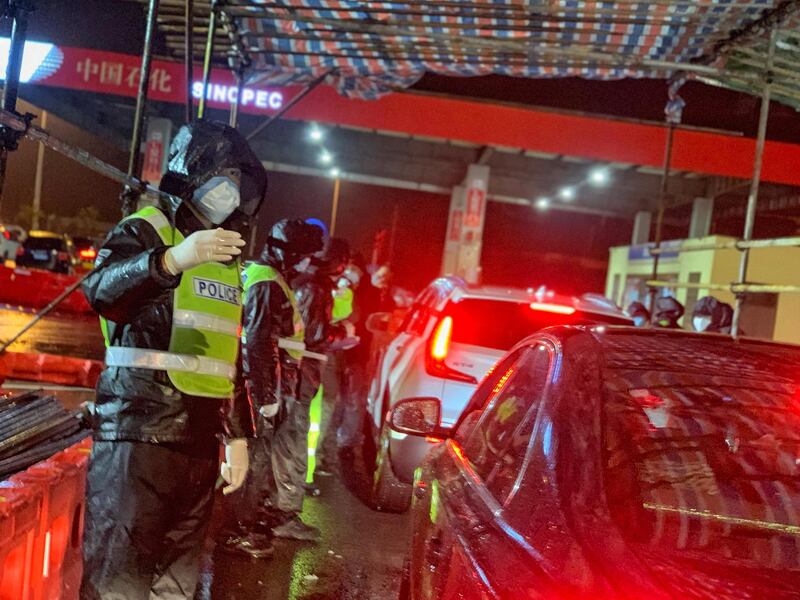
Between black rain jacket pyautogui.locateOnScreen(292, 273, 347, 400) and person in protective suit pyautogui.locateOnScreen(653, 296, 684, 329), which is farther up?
person in protective suit pyautogui.locateOnScreen(653, 296, 684, 329)

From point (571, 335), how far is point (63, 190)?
3672 centimetres

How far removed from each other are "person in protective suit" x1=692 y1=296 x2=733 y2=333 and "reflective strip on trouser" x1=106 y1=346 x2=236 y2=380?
6.24 meters

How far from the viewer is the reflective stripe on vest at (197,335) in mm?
2535

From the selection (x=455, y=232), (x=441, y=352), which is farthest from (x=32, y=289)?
(x=455, y=232)

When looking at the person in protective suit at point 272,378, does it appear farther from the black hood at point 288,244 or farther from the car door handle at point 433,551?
the car door handle at point 433,551

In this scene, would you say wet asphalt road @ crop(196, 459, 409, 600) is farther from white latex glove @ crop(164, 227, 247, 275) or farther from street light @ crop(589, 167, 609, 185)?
street light @ crop(589, 167, 609, 185)

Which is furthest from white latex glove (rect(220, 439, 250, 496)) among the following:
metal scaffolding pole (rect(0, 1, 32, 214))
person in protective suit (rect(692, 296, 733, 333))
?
person in protective suit (rect(692, 296, 733, 333))

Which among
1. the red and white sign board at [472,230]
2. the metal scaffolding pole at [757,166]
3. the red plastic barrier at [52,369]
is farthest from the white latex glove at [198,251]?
the red and white sign board at [472,230]

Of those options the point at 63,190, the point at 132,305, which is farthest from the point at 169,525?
the point at 63,190

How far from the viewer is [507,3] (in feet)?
16.0

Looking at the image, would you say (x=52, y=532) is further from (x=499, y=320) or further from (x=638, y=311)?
(x=638, y=311)

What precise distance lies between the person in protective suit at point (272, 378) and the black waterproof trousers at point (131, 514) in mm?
1491

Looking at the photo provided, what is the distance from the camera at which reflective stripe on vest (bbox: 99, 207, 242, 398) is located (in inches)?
99.8

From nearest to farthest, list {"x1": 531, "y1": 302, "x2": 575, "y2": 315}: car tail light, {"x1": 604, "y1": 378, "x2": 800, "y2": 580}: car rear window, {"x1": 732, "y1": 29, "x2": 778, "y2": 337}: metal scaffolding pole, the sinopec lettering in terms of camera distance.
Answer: {"x1": 604, "y1": 378, "x2": 800, "y2": 580}: car rear window
{"x1": 531, "y1": 302, "x2": 575, "y2": 315}: car tail light
{"x1": 732, "y1": 29, "x2": 778, "y2": 337}: metal scaffolding pole
the sinopec lettering
